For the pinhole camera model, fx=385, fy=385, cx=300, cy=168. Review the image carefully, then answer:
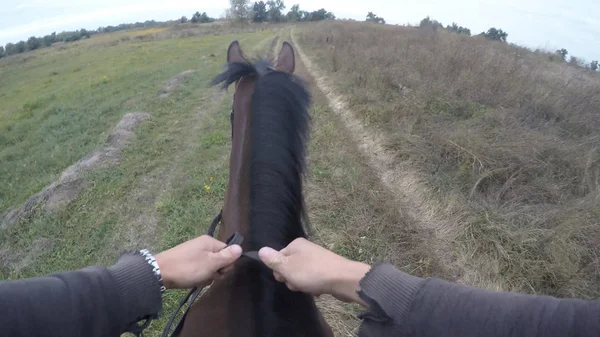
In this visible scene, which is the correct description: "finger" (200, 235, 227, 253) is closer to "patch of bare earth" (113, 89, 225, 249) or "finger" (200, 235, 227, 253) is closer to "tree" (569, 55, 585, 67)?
"patch of bare earth" (113, 89, 225, 249)

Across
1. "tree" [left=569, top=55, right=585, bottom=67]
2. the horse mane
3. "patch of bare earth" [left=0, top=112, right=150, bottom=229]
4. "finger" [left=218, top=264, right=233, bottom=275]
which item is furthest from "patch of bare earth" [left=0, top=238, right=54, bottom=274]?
"tree" [left=569, top=55, right=585, bottom=67]

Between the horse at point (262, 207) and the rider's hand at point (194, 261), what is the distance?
182 mm

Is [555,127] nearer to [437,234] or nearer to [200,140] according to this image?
[437,234]

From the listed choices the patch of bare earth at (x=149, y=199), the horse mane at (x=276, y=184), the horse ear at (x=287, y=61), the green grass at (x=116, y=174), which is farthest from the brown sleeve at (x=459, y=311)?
the green grass at (x=116, y=174)

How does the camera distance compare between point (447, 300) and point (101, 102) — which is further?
point (101, 102)

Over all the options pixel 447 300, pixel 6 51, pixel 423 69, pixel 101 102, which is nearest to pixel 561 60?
pixel 423 69

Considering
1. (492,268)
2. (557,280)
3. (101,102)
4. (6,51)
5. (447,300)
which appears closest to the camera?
(447,300)

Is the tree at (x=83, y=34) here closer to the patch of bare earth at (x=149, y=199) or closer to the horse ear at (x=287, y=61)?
the patch of bare earth at (x=149, y=199)

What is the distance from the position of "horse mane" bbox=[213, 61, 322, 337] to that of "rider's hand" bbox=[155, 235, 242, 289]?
8.5 inches

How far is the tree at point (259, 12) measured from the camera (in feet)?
190

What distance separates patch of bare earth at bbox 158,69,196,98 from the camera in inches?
493

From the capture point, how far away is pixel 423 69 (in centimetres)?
929

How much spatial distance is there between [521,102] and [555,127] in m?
1.08

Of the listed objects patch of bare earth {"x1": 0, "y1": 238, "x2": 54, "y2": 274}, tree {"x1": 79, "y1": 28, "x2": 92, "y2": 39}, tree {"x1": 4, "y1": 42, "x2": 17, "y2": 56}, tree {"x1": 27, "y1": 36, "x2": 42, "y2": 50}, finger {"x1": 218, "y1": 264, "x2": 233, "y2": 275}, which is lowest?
patch of bare earth {"x1": 0, "y1": 238, "x2": 54, "y2": 274}
